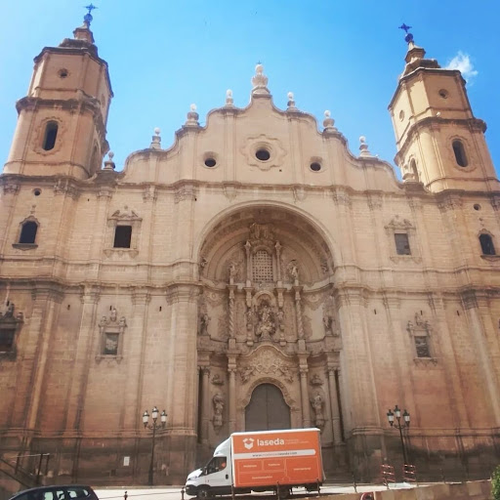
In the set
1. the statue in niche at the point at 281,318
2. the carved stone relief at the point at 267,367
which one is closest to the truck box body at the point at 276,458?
the carved stone relief at the point at 267,367

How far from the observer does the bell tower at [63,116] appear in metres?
26.4

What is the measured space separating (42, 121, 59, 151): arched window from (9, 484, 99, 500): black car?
21.1 meters

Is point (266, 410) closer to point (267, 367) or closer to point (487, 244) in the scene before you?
point (267, 367)

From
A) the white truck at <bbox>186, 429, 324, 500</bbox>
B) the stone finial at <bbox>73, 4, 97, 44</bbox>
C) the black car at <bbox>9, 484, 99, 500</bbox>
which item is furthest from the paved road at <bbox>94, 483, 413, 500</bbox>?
the stone finial at <bbox>73, 4, 97, 44</bbox>

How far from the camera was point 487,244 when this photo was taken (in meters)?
26.7

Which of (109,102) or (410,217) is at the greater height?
(109,102)

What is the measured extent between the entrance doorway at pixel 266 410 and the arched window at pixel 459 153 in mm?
18409

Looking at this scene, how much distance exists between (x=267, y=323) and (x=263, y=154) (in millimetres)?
10406

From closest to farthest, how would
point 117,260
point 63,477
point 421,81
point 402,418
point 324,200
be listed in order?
point 63,477 < point 402,418 < point 117,260 < point 324,200 < point 421,81

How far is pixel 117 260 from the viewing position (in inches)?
958

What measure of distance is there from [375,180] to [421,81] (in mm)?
9361

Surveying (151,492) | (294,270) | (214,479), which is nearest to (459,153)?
(294,270)

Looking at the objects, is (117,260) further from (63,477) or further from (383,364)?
(383,364)

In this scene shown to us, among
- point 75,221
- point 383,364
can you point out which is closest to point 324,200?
point 383,364
